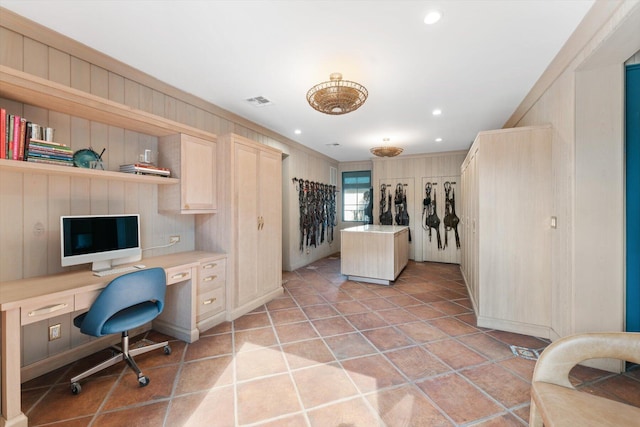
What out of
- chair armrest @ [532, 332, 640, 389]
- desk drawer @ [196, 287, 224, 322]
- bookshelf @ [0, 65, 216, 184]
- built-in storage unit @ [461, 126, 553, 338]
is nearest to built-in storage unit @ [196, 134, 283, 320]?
desk drawer @ [196, 287, 224, 322]

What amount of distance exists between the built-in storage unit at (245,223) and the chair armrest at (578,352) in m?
2.87

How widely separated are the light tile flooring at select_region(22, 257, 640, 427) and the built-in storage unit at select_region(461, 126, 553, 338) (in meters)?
0.24

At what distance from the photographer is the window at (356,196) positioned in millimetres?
7584

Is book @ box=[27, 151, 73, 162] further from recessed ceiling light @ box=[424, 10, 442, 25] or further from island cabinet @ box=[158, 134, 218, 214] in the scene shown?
recessed ceiling light @ box=[424, 10, 442, 25]

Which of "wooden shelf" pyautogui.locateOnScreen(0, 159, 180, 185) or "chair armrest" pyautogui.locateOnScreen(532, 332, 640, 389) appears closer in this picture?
"chair armrest" pyautogui.locateOnScreen(532, 332, 640, 389)

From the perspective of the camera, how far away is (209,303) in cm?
296

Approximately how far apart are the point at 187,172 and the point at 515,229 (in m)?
3.64

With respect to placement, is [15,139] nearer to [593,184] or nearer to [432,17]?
[432,17]

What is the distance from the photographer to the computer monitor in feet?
7.02

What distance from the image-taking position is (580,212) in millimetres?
2221

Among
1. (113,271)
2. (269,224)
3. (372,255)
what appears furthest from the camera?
(372,255)

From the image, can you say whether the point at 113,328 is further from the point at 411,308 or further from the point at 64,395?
the point at 411,308

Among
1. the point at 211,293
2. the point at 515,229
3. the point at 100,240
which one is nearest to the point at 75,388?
the point at 100,240

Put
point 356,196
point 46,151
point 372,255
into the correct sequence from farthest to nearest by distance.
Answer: point 356,196
point 372,255
point 46,151
